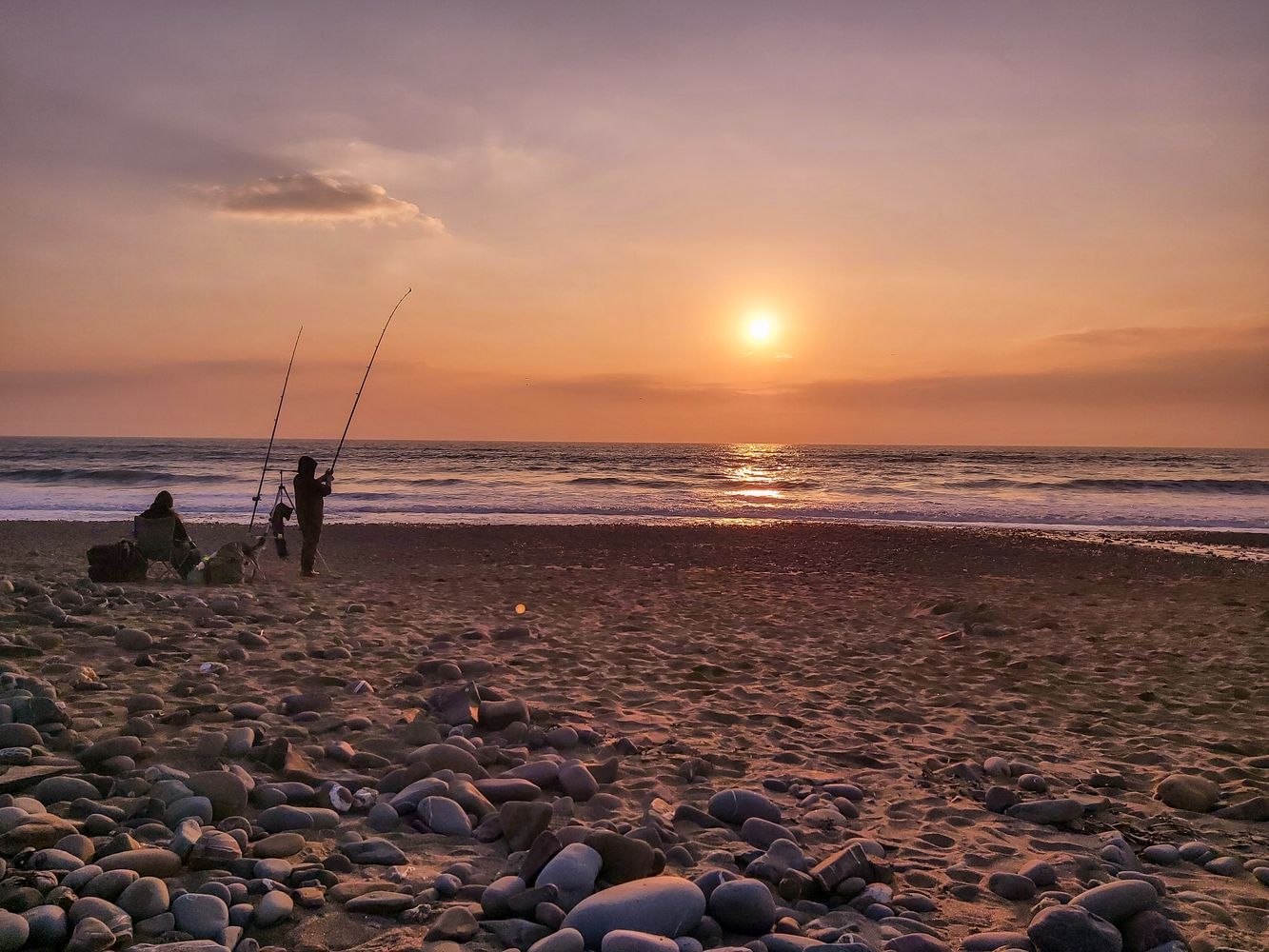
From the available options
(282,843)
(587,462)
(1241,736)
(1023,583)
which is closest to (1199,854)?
(1241,736)

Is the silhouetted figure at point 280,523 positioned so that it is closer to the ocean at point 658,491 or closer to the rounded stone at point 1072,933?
the ocean at point 658,491

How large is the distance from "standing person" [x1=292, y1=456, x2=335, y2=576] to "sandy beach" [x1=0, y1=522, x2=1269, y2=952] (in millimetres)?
1929

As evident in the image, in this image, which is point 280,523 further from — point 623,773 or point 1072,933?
point 1072,933

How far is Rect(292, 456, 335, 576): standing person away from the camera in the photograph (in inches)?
438

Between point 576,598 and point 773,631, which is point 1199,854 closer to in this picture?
point 773,631

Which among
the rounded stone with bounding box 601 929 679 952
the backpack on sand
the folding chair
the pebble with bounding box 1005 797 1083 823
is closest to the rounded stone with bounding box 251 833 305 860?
the rounded stone with bounding box 601 929 679 952

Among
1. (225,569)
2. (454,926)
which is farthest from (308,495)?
(454,926)

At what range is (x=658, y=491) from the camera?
3441 cm

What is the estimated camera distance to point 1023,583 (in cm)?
1194

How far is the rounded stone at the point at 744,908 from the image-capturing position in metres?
2.83

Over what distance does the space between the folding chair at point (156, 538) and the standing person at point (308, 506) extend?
68.1 inches

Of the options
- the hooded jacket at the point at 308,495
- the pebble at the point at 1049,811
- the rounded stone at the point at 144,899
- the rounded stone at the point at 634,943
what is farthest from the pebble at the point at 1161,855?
the hooded jacket at the point at 308,495

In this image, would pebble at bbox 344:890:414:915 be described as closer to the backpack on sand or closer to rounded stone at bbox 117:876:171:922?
rounded stone at bbox 117:876:171:922

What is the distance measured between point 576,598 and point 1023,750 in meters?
5.93
